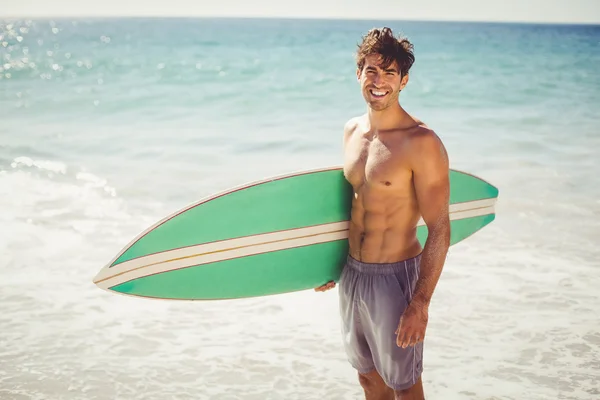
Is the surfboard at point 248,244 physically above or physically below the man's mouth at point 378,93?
below

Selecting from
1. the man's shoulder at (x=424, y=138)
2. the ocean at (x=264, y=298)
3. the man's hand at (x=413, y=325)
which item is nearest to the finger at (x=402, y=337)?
the man's hand at (x=413, y=325)

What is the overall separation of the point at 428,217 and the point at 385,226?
0.19 meters

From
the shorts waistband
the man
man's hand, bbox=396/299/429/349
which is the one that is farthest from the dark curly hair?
man's hand, bbox=396/299/429/349

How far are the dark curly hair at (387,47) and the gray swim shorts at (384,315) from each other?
0.70m

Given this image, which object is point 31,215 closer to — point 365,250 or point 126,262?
point 126,262

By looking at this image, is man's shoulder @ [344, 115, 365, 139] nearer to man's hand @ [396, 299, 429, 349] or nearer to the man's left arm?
the man's left arm

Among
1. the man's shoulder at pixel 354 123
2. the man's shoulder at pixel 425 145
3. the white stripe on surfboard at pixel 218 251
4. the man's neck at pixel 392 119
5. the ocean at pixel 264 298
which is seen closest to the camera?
the man's shoulder at pixel 425 145

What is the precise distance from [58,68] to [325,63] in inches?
311

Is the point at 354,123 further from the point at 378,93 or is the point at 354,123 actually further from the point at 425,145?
the point at 425,145

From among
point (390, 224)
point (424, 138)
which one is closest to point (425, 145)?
point (424, 138)

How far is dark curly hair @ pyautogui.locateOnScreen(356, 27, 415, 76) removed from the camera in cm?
221

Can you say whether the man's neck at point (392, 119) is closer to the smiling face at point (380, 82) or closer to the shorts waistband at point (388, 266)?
the smiling face at point (380, 82)

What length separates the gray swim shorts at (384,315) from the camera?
2291 mm

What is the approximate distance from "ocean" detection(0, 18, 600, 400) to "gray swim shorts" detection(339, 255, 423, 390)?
108 cm
